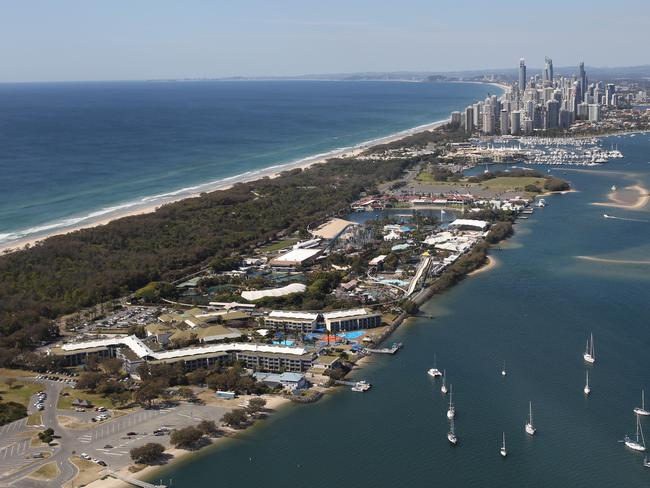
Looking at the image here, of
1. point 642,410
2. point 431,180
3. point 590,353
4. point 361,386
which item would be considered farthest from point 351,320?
point 431,180

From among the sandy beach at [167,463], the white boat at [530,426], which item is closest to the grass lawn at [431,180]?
the white boat at [530,426]

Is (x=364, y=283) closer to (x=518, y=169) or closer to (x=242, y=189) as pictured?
(x=242, y=189)

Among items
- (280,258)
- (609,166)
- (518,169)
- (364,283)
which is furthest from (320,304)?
(609,166)

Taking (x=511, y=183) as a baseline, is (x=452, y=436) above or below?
above

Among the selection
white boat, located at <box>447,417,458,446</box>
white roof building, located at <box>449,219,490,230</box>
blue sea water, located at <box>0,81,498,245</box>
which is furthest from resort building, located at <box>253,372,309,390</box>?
blue sea water, located at <box>0,81,498,245</box>

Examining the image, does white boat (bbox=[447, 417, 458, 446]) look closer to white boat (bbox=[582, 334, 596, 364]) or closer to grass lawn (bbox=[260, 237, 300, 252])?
white boat (bbox=[582, 334, 596, 364])

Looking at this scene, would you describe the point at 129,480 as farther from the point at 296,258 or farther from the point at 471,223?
the point at 471,223

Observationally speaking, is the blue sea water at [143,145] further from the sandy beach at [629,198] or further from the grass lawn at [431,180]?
the sandy beach at [629,198]
